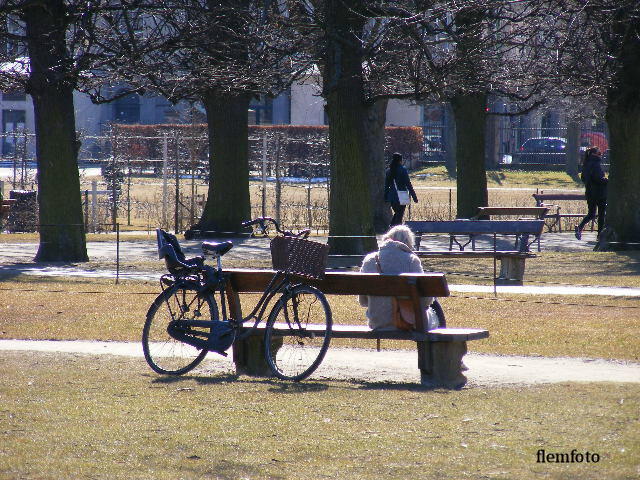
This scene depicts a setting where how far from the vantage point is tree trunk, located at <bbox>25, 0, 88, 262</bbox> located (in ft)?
58.4

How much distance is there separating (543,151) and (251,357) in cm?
5033

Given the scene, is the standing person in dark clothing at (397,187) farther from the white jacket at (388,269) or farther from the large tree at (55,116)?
the white jacket at (388,269)

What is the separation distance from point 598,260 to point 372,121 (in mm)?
7900

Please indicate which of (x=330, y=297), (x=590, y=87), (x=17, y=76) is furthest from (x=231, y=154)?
(x=330, y=297)

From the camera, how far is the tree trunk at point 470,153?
24.5 m

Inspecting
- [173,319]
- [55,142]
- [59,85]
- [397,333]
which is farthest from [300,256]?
[55,142]

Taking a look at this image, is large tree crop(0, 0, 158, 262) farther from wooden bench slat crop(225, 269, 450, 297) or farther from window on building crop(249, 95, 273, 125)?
window on building crop(249, 95, 273, 125)

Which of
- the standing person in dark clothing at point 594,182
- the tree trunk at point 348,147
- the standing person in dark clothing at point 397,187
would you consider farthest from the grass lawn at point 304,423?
the standing person in dark clothing at point 594,182

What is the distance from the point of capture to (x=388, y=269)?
8883 millimetres

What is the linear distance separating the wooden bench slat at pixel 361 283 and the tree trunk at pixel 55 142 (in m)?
9.31

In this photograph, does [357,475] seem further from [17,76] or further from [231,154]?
[231,154]

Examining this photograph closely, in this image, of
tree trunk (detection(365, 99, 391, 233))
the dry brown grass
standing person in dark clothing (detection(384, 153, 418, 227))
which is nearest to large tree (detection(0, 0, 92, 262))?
the dry brown grass

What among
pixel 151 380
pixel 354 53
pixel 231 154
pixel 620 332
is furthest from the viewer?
pixel 231 154

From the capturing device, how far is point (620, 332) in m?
11.4
